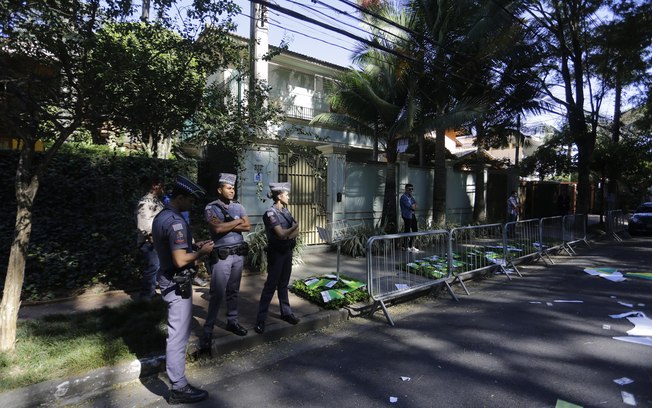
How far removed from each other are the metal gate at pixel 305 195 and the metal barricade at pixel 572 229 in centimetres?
673

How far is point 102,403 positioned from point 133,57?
3249mm

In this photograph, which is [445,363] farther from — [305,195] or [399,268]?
[305,195]

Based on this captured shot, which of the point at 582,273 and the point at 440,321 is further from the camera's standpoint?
the point at 582,273

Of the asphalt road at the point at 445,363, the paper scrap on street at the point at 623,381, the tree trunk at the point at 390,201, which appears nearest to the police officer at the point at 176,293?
the asphalt road at the point at 445,363

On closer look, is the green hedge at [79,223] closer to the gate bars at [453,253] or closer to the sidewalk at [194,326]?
the sidewalk at [194,326]

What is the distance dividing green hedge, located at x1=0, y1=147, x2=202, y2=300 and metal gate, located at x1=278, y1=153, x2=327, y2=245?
12.6ft

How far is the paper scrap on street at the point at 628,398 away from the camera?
3.35 meters

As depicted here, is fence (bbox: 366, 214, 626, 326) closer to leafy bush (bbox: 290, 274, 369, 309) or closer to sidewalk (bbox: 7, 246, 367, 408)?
leafy bush (bbox: 290, 274, 369, 309)

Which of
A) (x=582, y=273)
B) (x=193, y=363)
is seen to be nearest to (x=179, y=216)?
(x=193, y=363)

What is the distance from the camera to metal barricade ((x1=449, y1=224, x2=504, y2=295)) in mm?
7730

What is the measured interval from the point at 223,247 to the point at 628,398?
3953mm

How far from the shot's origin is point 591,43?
1573 centimetres

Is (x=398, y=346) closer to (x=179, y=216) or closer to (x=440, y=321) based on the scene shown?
(x=440, y=321)

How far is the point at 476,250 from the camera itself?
27.5 feet
